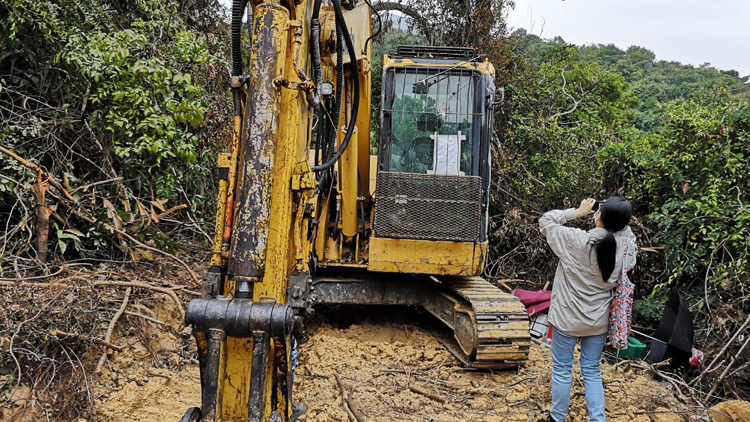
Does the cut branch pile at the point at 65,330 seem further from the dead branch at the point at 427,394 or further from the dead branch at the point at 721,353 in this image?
the dead branch at the point at 721,353

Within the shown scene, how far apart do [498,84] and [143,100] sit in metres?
7.52

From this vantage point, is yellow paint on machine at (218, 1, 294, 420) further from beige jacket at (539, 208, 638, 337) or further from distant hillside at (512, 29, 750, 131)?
distant hillside at (512, 29, 750, 131)

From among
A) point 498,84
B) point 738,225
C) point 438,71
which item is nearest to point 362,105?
point 438,71

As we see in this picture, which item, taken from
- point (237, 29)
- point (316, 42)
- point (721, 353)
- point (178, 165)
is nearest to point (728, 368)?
point (721, 353)

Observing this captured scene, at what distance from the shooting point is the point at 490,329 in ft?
14.6

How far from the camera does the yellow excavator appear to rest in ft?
8.32

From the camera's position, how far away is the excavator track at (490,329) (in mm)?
4438

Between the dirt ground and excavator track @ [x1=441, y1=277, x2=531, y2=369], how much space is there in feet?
0.59

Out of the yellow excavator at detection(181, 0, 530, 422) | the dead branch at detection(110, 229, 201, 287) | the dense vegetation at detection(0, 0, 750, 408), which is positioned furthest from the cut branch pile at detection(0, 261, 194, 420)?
the yellow excavator at detection(181, 0, 530, 422)

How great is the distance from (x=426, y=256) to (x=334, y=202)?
3.84 feet

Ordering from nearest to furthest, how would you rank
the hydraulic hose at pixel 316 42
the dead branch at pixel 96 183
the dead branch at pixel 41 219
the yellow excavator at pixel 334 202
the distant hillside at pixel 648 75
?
the yellow excavator at pixel 334 202 → the hydraulic hose at pixel 316 42 → the dead branch at pixel 41 219 → the dead branch at pixel 96 183 → the distant hillside at pixel 648 75

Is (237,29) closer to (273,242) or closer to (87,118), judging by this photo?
(273,242)

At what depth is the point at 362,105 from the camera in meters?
4.93

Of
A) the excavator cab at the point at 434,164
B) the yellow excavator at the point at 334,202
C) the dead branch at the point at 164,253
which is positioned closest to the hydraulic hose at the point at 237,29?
the yellow excavator at the point at 334,202
